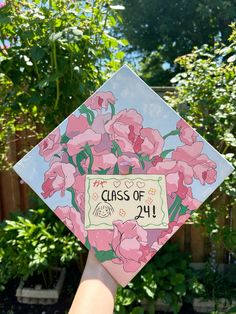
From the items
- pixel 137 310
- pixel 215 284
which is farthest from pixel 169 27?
pixel 137 310

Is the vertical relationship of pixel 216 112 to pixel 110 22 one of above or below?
below

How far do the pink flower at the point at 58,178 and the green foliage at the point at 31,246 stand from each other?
4.06ft

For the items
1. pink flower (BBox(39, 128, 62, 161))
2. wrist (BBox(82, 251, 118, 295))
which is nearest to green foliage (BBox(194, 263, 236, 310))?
wrist (BBox(82, 251, 118, 295))

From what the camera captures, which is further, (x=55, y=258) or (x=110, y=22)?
(x=55, y=258)

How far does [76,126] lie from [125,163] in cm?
18

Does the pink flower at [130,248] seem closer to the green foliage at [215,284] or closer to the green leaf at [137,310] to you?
the green leaf at [137,310]

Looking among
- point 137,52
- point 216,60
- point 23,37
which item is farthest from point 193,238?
point 137,52

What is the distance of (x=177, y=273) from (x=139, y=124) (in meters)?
1.49

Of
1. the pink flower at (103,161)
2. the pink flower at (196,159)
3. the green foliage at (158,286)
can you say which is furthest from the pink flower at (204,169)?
the green foliage at (158,286)

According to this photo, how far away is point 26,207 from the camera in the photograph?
2920 millimetres

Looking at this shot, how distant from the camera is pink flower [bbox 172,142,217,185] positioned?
111 centimetres

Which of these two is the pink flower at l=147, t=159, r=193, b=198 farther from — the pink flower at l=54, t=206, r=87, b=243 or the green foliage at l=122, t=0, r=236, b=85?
the green foliage at l=122, t=0, r=236, b=85

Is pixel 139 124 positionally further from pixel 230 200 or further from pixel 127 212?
pixel 230 200

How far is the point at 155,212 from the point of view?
109cm
